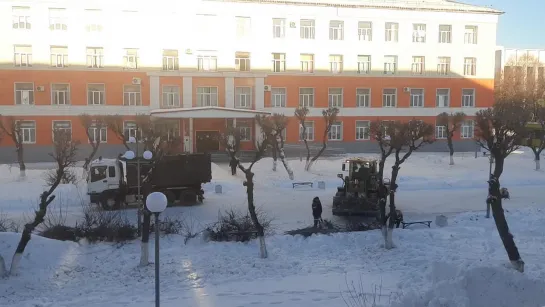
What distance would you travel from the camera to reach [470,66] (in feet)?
134

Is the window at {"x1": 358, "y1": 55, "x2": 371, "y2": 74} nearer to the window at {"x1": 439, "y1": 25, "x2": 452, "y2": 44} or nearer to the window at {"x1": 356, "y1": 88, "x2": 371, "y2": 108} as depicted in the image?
the window at {"x1": 356, "y1": 88, "x2": 371, "y2": 108}

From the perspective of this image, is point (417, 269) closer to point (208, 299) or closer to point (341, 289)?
point (341, 289)

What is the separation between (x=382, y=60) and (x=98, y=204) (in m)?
28.3

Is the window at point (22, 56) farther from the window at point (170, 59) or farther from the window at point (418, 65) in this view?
the window at point (418, 65)

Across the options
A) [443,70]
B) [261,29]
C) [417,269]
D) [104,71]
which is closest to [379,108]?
[443,70]

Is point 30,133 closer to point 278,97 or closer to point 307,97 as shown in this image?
point 278,97

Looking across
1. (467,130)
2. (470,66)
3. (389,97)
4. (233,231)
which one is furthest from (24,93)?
(470,66)

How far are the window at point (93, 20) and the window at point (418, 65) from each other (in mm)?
24643

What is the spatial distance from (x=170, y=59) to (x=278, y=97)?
8.70 meters

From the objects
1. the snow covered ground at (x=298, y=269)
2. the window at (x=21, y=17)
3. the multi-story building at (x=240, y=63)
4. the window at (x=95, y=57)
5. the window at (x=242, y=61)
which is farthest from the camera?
the window at (x=242, y=61)

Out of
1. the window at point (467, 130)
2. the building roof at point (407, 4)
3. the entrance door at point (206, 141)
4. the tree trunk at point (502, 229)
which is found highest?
the building roof at point (407, 4)

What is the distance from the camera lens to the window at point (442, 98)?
40219mm

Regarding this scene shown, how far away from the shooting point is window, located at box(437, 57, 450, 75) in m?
40.1

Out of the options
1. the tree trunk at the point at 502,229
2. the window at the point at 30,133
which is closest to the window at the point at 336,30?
the window at the point at 30,133
